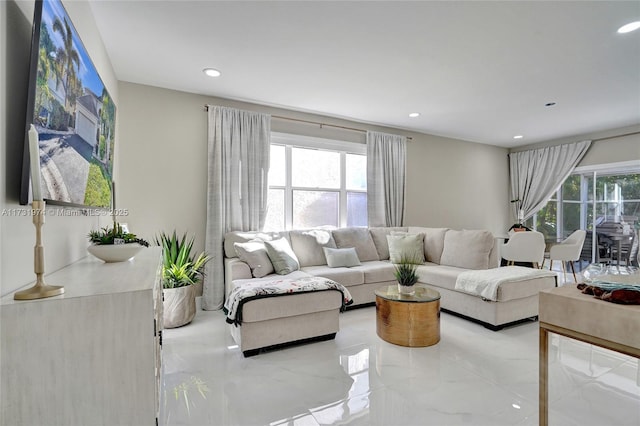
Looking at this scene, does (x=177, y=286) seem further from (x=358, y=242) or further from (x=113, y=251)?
(x=358, y=242)

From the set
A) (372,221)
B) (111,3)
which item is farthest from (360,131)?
(111,3)

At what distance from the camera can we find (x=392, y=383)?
2.03 meters

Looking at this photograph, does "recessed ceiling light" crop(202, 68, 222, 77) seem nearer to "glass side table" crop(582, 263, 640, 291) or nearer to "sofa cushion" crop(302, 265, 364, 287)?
"sofa cushion" crop(302, 265, 364, 287)

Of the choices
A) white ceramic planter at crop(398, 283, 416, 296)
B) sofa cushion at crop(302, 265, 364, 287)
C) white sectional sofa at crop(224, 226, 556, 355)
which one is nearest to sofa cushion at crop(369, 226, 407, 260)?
white sectional sofa at crop(224, 226, 556, 355)

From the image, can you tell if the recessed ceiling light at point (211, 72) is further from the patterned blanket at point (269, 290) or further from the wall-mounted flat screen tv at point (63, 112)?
the patterned blanket at point (269, 290)

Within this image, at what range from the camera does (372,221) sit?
16.1 ft

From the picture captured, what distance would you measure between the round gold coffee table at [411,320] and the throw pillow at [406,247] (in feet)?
4.72

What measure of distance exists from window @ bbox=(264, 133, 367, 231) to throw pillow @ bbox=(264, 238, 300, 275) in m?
0.84

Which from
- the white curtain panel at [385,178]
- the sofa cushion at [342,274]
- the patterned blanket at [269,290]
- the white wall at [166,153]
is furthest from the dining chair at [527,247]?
the patterned blanket at [269,290]

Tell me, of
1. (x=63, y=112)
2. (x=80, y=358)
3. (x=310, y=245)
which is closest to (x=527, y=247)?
(x=310, y=245)

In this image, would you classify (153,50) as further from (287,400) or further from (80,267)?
(287,400)

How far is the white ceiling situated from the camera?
2176mm

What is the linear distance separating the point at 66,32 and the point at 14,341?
53.7 inches

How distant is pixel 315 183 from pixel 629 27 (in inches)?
136
